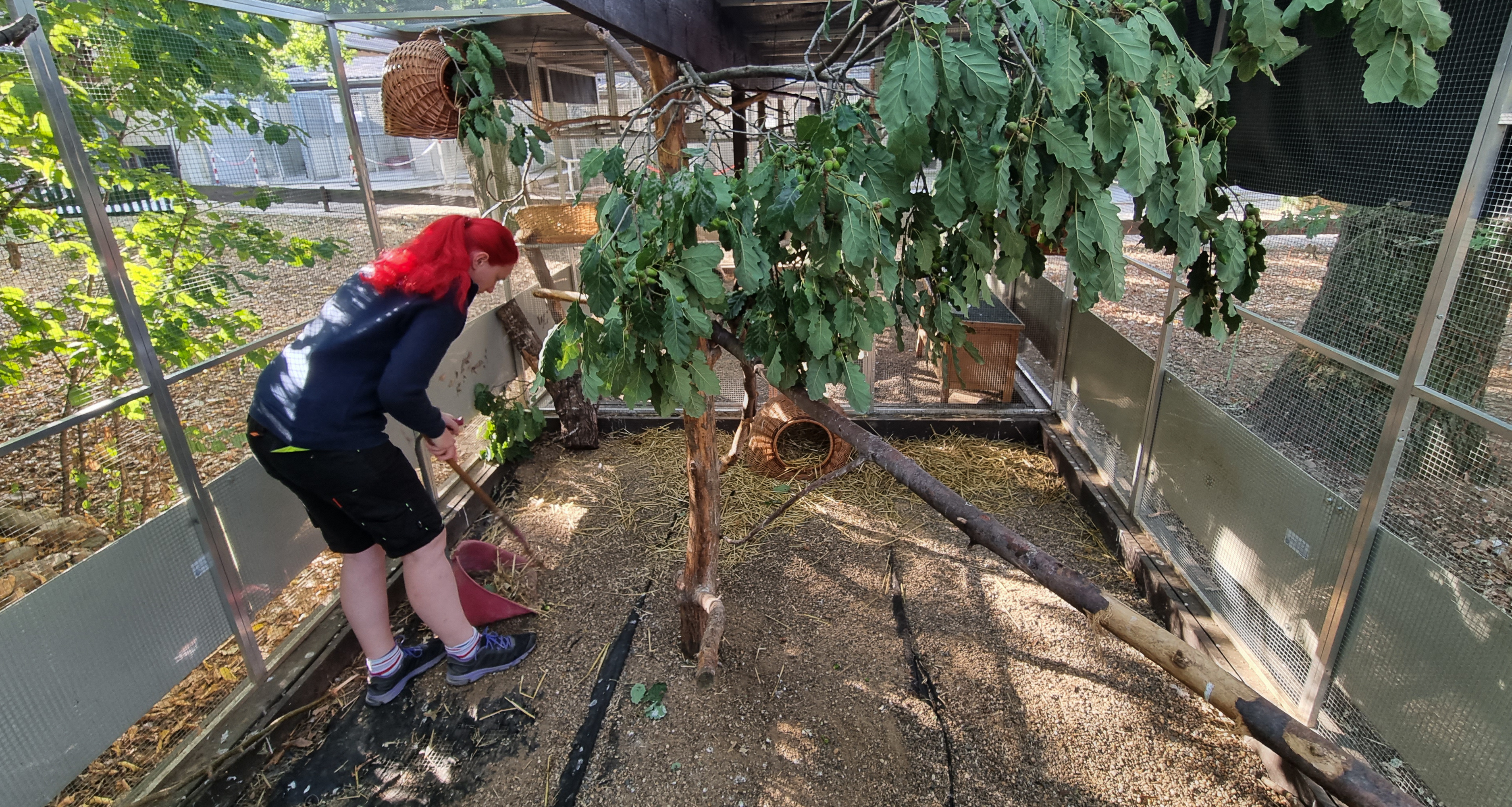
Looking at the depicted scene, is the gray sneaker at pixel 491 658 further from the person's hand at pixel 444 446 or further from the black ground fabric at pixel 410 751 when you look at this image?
the person's hand at pixel 444 446

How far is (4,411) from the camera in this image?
6.81 feet

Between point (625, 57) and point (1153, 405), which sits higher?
point (625, 57)

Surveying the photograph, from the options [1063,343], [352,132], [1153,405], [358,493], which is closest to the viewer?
[358,493]

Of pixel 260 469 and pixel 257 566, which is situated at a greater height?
pixel 260 469

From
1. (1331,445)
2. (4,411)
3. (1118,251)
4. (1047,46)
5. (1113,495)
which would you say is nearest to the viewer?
(1047,46)

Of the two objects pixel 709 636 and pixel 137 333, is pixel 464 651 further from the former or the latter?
pixel 137 333

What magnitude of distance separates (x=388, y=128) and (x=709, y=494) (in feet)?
5.80

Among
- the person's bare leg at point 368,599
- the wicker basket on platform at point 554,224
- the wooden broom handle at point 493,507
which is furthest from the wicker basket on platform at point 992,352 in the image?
the person's bare leg at point 368,599

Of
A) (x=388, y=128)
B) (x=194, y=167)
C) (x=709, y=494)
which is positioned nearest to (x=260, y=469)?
(x=194, y=167)

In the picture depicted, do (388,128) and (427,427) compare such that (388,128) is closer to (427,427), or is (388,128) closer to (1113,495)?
(427,427)

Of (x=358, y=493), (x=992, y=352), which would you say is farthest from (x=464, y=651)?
(x=992, y=352)

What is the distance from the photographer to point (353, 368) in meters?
2.16

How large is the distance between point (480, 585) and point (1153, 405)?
10.2 feet

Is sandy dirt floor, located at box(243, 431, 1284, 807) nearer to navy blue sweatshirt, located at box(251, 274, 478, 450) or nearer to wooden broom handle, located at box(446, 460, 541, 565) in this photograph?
wooden broom handle, located at box(446, 460, 541, 565)
